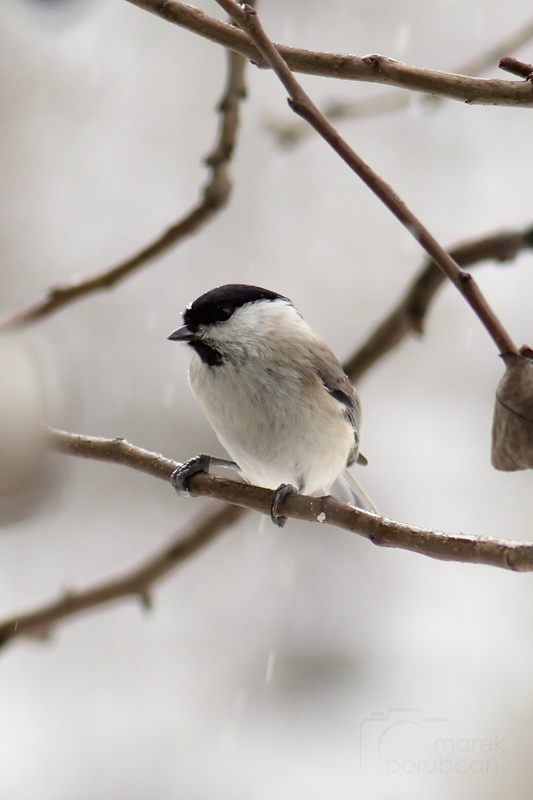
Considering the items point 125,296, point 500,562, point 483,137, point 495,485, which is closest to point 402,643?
point 495,485

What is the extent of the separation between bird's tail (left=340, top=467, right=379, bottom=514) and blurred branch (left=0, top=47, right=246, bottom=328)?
701 millimetres

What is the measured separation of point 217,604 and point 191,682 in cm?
32

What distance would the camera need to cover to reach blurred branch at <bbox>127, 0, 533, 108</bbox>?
0.79m

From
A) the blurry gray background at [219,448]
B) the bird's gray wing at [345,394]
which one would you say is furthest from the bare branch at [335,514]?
the blurry gray background at [219,448]

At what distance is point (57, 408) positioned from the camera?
2.04 feet

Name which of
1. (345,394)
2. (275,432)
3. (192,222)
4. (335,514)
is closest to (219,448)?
(345,394)

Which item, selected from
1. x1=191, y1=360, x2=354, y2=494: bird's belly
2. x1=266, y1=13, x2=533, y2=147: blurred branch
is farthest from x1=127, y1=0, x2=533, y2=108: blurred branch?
x1=266, y1=13, x2=533, y2=147: blurred branch

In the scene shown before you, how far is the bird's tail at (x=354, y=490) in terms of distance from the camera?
180cm

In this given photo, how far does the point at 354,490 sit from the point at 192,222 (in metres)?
0.77

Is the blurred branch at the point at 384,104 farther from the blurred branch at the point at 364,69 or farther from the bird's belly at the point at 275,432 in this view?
the blurred branch at the point at 364,69

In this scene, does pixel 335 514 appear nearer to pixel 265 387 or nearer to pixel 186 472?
pixel 186 472

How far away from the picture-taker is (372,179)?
68cm

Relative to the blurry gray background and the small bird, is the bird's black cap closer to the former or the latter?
the small bird

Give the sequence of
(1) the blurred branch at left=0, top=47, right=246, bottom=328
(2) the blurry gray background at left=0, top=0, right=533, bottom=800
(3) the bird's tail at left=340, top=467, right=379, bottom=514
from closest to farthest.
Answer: (1) the blurred branch at left=0, top=47, right=246, bottom=328 < (3) the bird's tail at left=340, top=467, right=379, bottom=514 < (2) the blurry gray background at left=0, top=0, right=533, bottom=800
